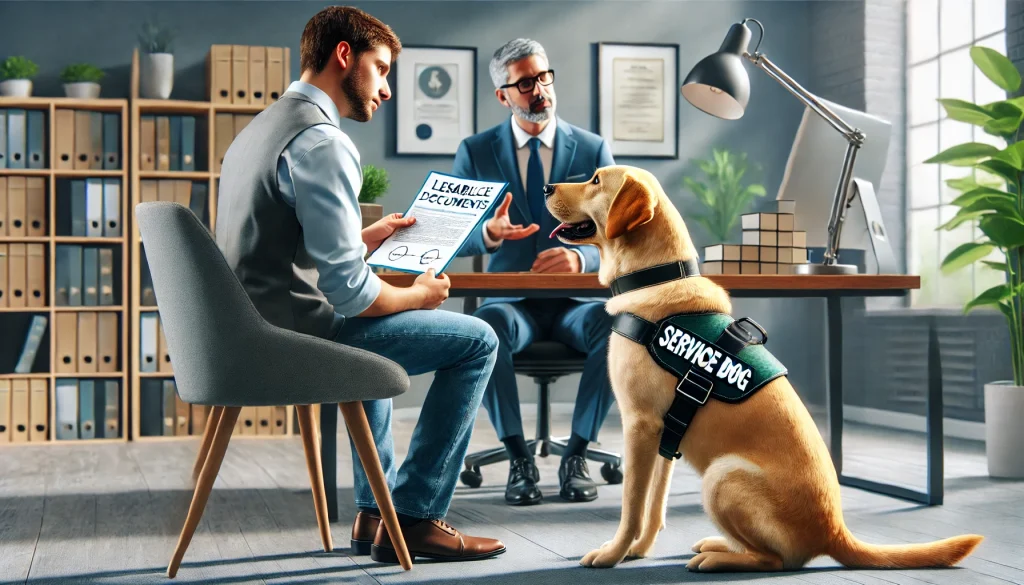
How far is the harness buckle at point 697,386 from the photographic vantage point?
68.7 inches

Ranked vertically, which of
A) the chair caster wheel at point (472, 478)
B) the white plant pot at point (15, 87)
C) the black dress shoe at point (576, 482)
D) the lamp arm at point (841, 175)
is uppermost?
the white plant pot at point (15, 87)

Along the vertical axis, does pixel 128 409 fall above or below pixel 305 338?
below

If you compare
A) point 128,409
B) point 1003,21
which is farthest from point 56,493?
point 1003,21

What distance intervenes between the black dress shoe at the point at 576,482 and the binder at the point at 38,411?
2640 mm

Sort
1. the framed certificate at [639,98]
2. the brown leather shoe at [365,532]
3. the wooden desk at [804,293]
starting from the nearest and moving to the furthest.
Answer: the brown leather shoe at [365,532] < the wooden desk at [804,293] < the framed certificate at [639,98]

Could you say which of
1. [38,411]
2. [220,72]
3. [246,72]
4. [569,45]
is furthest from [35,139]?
[569,45]

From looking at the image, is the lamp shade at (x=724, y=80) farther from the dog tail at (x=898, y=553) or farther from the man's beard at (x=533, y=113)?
the dog tail at (x=898, y=553)

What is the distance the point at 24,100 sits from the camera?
4.24m

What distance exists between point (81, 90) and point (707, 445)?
3.66 m

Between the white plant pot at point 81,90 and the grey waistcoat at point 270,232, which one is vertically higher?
the white plant pot at point 81,90

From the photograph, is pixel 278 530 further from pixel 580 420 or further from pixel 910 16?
pixel 910 16

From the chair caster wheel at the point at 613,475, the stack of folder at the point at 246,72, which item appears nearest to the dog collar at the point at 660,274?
the chair caster wheel at the point at 613,475

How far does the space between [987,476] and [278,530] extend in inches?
90.1

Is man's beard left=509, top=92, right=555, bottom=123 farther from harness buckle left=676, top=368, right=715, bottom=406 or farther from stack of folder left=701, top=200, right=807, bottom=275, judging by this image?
harness buckle left=676, top=368, right=715, bottom=406
